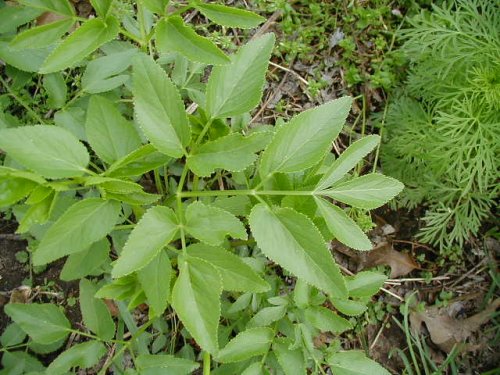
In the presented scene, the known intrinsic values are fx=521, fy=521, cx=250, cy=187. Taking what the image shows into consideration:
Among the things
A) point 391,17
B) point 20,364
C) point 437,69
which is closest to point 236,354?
point 20,364

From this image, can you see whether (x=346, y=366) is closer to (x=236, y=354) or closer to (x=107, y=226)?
(x=236, y=354)

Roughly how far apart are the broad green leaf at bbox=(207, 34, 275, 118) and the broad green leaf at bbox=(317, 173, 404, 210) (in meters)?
0.33

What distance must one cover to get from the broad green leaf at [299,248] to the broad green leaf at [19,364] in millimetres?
1128

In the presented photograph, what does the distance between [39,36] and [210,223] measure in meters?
0.71

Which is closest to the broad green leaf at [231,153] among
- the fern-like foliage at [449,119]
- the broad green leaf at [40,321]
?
the broad green leaf at [40,321]

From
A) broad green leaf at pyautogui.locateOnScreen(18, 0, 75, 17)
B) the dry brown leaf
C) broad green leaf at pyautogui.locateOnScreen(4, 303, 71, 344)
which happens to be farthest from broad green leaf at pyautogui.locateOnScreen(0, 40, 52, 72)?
the dry brown leaf

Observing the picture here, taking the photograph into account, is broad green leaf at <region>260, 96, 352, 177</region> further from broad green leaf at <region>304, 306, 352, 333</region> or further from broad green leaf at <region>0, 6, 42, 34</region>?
broad green leaf at <region>0, 6, 42, 34</region>

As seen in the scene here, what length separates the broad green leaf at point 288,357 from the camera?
65.5 inches

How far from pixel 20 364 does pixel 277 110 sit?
1.61 m

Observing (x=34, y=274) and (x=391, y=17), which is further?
(x=391, y=17)

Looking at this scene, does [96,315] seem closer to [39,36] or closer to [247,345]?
[247,345]

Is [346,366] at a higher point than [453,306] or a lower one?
higher

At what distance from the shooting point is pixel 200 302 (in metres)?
1.28

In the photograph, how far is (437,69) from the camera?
2.42 metres
